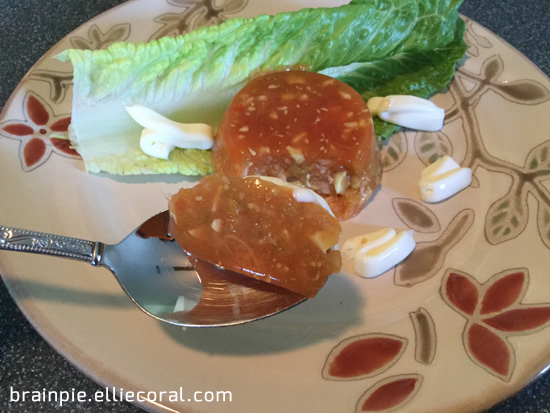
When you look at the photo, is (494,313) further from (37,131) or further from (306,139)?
(37,131)

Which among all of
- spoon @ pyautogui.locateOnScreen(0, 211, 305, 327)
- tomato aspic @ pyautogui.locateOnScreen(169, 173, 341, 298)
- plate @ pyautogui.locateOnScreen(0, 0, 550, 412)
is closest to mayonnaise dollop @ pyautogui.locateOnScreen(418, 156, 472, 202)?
plate @ pyautogui.locateOnScreen(0, 0, 550, 412)

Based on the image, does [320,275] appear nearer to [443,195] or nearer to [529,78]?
[443,195]

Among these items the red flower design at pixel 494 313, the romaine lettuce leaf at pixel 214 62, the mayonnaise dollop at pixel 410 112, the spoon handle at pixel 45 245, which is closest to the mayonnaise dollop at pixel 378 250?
the red flower design at pixel 494 313

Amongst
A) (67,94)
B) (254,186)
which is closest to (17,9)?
(67,94)

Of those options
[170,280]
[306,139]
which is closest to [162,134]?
[306,139]

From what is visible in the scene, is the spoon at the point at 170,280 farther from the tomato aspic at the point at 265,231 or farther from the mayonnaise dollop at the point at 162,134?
the mayonnaise dollop at the point at 162,134

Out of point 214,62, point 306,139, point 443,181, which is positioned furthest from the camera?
point 214,62
